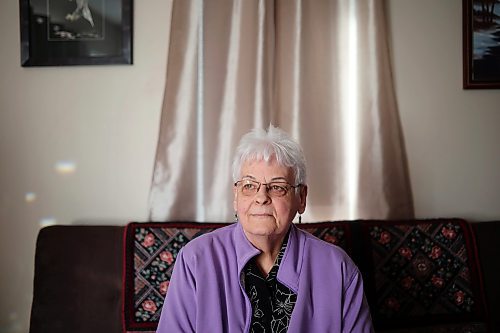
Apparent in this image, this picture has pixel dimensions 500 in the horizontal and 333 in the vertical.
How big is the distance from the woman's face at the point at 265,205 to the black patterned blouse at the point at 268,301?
0.13m

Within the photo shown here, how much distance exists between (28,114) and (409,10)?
194 cm

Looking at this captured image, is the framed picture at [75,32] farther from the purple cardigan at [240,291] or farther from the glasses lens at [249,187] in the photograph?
the purple cardigan at [240,291]

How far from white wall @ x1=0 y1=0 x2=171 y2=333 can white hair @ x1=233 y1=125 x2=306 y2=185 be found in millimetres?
804

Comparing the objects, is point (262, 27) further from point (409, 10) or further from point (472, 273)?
point (472, 273)

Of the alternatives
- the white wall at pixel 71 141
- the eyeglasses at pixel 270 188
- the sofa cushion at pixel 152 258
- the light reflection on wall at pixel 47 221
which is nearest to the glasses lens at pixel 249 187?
the eyeglasses at pixel 270 188

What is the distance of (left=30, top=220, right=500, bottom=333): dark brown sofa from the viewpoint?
1723 millimetres

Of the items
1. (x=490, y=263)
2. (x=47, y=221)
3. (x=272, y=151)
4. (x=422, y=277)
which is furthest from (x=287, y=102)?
(x=47, y=221)

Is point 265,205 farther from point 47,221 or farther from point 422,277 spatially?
point 47,221

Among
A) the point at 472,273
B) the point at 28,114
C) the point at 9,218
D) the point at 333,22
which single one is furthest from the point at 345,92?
the point at 9,218

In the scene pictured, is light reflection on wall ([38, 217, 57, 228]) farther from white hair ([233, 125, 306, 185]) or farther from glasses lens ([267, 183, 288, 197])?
glasses lens ([267, 183, 288, 197])

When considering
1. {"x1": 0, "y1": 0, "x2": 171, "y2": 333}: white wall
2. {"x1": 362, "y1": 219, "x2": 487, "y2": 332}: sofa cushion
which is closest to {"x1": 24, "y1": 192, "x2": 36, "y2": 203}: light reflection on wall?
{"x1": 0, "y1": 0, "x2": 171, "y2": 333}: white wall

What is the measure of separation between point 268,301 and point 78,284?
0.86 meters

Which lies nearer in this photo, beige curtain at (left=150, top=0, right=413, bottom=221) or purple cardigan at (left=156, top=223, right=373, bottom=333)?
purple cardigan at (left=156, top=223, right=373, bottom=333)

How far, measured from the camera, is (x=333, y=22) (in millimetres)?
2047
